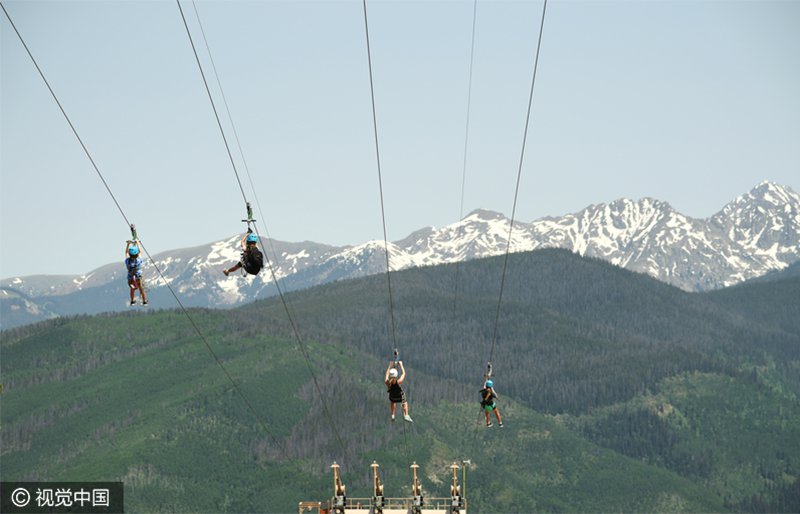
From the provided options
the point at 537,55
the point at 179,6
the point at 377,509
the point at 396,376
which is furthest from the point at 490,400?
the point at 179,6

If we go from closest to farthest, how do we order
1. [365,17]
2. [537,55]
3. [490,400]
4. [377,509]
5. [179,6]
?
[179,6] < [365,17] < [537,55] < [490,400] < [377,509]

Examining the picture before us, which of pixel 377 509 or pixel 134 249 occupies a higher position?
pixel 134 249

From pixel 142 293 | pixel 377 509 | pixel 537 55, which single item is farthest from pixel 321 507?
pixel 537 55

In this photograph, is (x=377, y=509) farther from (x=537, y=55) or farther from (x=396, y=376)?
(x=537, y=55)

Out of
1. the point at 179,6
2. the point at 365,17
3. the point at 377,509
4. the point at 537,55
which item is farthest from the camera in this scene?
the point at 377,509

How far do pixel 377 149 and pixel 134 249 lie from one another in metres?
18.3

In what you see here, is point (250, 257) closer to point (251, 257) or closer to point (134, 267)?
point (251, 257)

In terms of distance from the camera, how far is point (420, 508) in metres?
126

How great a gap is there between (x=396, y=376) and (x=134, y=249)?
22.0m

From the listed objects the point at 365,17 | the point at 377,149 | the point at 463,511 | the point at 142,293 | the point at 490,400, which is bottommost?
the point at 463,511

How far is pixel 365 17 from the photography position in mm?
69688

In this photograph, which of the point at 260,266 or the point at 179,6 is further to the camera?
the point at 260,266

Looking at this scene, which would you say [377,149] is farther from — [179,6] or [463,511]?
[463,511]

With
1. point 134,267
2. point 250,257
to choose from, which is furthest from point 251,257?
point 134,267
